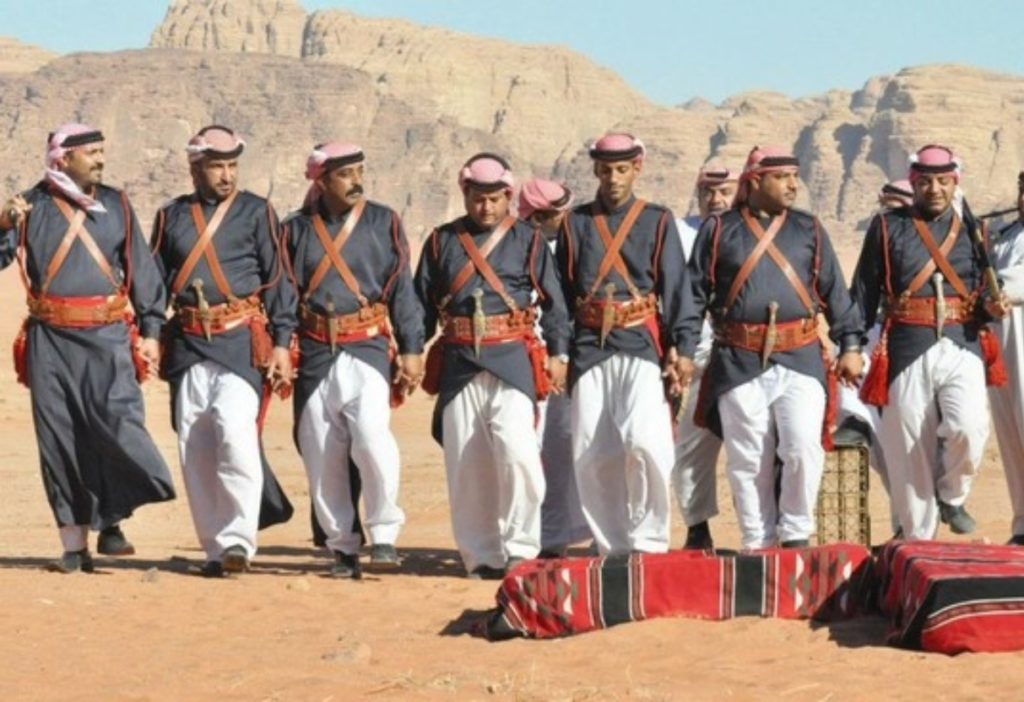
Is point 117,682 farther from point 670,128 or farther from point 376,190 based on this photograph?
point 670,128

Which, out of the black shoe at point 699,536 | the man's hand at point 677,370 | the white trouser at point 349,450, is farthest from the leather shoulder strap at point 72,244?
the black shoe at point 699,536

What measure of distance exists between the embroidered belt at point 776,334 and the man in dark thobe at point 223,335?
1.98 meters

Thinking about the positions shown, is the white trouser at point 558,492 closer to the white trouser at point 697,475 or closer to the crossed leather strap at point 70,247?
the white trouser at point 697,475

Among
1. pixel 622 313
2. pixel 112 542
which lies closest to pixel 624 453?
pixel 622 313

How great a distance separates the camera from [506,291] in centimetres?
1030

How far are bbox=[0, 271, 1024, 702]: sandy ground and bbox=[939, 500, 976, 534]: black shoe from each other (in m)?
2.17

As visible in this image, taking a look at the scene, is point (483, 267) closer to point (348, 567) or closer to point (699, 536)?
point (348, 567)

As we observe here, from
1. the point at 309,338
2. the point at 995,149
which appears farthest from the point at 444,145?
the point at 309,338

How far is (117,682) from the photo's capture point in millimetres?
7738

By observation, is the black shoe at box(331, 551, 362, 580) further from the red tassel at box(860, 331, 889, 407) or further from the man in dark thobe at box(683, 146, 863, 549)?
the red tassel at box(860, 331, 889, 407)

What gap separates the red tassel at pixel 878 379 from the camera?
10.4m

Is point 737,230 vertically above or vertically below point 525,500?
above

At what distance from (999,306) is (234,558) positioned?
3552 millimetres

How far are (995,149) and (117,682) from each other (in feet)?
528
